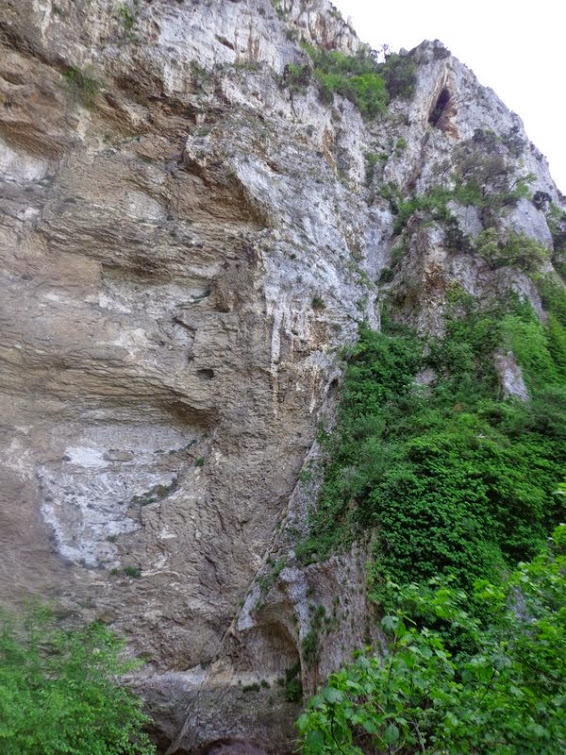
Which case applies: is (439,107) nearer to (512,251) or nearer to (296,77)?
(296,77)

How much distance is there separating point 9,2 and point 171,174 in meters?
5.38

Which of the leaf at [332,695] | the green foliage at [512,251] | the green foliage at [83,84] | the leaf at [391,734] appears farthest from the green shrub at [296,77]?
the leaf at [391,734]

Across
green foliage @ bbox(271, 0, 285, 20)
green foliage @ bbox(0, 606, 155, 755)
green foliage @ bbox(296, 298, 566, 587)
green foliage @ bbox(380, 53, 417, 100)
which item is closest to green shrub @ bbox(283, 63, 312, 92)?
Answer: green foliage @ bbox(271, 0, 285, 20)

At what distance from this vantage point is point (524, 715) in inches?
128

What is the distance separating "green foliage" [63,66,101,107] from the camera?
13.0 m

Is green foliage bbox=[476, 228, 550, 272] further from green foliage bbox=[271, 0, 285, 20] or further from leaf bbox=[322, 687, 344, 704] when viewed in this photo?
leaf bbox=[322, 687, 344, 704]

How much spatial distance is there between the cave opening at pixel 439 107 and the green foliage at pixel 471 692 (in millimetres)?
22231

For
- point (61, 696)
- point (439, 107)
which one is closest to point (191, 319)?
point (61, 696)

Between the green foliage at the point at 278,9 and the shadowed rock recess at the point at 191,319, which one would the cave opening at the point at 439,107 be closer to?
the shadowed rock recess at the point at 191,319

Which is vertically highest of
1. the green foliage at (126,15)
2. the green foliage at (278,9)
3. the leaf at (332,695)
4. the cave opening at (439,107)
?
the green foliage at (278,9)

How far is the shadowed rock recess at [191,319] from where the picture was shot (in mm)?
9477

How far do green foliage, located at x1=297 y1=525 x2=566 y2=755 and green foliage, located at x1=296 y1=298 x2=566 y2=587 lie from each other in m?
3.40

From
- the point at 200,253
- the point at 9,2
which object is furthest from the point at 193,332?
the point at 9,2

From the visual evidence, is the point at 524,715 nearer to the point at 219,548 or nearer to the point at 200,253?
the point at 219,548
